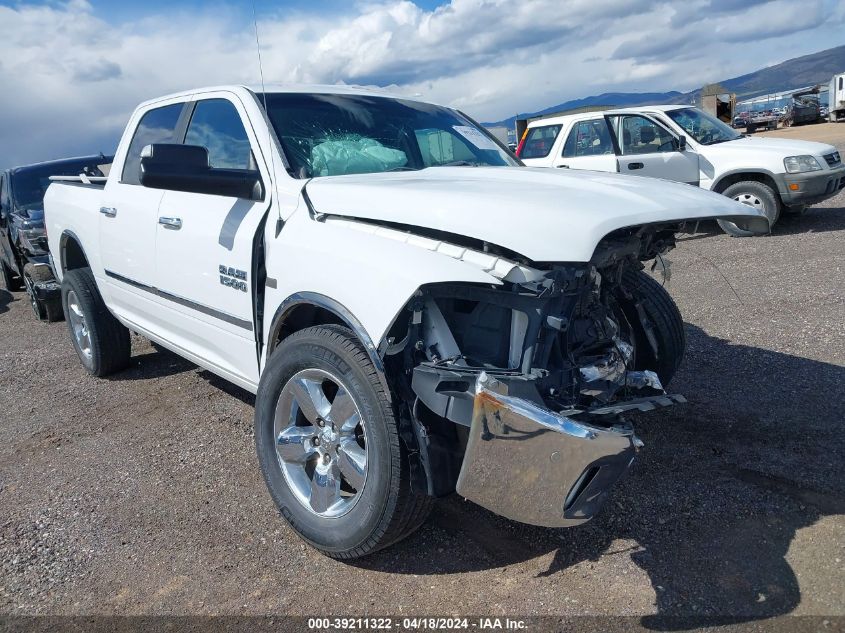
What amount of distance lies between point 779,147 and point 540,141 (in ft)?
11.4

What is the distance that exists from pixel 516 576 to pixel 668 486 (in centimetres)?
101

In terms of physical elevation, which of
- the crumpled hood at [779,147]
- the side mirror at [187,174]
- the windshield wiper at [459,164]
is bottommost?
the crumpled hood at [779,147]

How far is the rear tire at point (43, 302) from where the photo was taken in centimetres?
809

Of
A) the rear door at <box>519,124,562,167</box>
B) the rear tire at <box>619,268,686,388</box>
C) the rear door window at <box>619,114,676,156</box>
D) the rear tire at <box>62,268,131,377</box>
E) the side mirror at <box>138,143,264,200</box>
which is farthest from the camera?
the rear door at <box>519,124,562,167</box>

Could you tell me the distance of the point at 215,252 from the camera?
3568mm

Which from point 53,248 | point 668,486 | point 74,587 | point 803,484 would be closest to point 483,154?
point 668,486

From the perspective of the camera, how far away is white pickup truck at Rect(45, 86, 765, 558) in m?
2.43

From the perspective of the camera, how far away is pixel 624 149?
34.5 ft

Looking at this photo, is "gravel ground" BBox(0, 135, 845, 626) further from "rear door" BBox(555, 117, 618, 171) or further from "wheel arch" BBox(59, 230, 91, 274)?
"rear door" BBox(555, 117, 618, 171)

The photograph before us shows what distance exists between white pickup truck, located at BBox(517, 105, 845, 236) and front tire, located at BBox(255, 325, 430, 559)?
826cm

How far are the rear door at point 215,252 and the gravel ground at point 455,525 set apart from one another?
714mm

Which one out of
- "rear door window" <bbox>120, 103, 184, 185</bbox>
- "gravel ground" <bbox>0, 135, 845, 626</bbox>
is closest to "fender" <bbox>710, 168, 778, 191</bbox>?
"gravel ground" <bbox>0, 135, 845, 626</bbox>

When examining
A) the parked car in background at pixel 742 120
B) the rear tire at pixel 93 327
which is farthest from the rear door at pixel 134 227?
the parked car in background at pixel 742 120

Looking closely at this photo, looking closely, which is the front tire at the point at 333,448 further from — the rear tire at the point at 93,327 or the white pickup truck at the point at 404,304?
the rear tire at the point at 93,327
